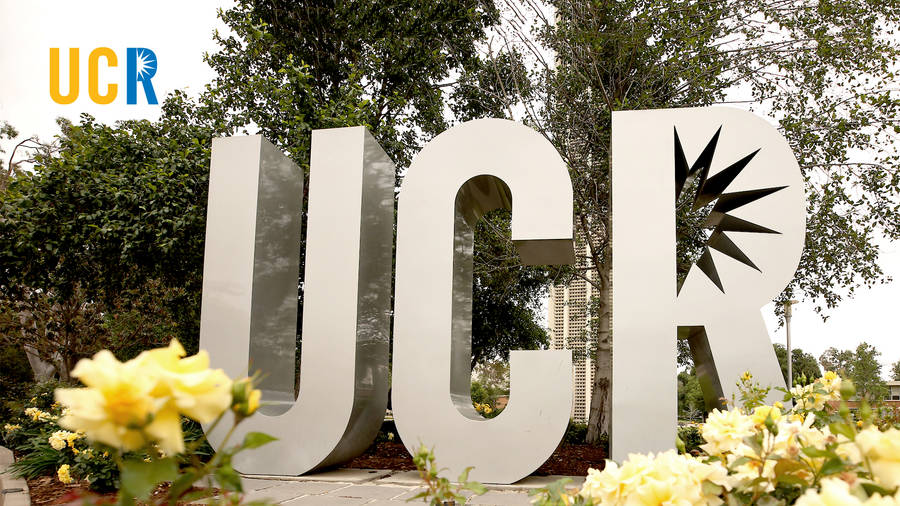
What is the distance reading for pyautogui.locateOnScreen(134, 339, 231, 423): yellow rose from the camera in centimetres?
84

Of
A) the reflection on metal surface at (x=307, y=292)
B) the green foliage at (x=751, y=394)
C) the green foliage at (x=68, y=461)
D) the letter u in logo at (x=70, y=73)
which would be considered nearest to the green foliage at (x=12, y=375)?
the letter u in logo at (x=70, y=73)

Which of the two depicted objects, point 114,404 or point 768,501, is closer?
point 114,404

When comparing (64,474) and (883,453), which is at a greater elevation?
(883,453)

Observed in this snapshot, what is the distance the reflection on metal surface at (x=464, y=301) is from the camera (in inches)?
223

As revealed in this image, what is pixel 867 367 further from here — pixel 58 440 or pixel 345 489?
pixel 58 440

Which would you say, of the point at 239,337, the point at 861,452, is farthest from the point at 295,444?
the point at 861,452

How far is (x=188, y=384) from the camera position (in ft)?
2.77

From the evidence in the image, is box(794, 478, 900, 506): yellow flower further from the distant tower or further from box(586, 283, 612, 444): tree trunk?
box(586, 283, 612, 444): tree trunk

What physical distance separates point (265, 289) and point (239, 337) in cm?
58

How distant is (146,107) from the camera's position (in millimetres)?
11305

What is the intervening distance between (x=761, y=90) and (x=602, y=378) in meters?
5.19

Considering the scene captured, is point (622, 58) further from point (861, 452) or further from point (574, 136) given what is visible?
point (861, 452)

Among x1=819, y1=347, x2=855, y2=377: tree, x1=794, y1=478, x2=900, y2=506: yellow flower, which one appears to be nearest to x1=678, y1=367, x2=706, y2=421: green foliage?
x1=819, y1=347, x2=855, y2=377: tree

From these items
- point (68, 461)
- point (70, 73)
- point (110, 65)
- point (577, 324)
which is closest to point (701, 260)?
point (68, 461)
